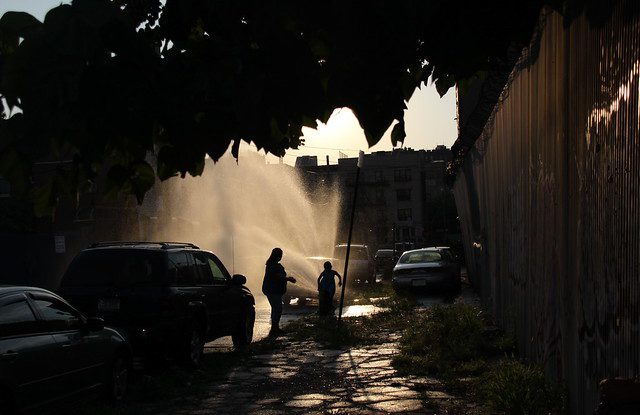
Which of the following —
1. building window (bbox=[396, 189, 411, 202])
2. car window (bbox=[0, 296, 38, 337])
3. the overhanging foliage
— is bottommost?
car window (bbox=[0, 296, 38, 337])

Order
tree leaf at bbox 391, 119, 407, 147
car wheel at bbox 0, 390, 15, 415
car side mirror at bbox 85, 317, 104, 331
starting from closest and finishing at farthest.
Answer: tree leaf at bbox 391, 119, 407, 147
car wheel at bbox 0, 390, 15, 415
car side mirror at bbox 85, 317, 104, 331

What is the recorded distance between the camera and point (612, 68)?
463 centimetres

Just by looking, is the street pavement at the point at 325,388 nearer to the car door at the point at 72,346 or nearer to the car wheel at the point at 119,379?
the car wheel at the point at 119,379

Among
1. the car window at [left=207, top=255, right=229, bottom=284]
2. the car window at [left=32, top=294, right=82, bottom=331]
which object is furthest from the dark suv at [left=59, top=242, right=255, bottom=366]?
the car window at [left=32, top=294, right=82, bottom=331]

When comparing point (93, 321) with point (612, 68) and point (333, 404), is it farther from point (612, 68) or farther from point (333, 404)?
point (612, 68)

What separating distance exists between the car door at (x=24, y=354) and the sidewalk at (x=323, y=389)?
5.14 ft

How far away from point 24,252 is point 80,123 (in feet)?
117

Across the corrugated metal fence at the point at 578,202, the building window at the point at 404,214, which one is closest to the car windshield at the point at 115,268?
the corrugated metal fence at the point at 578,202

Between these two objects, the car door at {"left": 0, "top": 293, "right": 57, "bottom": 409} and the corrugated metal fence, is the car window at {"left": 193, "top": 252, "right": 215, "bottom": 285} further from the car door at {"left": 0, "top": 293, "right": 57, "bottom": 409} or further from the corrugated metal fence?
the car door at {"left": 0, "top": 293, "right": 57, "bottom": 409}

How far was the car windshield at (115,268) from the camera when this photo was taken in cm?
1147

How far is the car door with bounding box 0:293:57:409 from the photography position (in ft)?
23.2

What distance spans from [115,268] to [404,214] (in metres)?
113

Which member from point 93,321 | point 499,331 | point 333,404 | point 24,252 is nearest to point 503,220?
point 499,331

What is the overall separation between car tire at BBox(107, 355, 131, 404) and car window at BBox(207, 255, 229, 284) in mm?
3999
